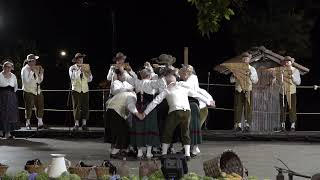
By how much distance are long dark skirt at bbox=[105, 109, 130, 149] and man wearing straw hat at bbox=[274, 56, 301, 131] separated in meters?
4.33

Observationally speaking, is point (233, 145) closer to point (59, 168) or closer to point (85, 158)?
point (85, 158)

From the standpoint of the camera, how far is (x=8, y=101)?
12703mm

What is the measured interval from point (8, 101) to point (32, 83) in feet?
2.48

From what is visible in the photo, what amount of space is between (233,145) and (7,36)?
10695mm

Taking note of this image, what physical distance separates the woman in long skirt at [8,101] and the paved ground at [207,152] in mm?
376

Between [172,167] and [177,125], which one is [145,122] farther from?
[172,167]

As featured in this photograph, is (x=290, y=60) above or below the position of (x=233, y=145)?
above

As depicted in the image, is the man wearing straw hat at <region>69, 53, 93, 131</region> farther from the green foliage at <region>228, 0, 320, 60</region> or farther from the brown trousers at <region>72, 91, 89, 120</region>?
the green foliage at <region>228, 0, 320, 60</region>

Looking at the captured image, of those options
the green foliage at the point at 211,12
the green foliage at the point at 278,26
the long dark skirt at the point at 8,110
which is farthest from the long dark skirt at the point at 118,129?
the green foliage at the point at 278,26

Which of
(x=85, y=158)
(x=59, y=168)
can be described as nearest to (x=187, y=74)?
(x=85, y=158)

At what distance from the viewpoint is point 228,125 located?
17125 millimetres

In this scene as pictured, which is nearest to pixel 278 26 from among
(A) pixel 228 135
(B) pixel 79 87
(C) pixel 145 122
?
(A) pixel 228 135

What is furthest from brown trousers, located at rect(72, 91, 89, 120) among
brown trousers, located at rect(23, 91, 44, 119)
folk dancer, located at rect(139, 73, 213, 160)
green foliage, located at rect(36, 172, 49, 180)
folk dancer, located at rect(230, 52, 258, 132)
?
green foliage, located at rect(36, 172, 49, 180)

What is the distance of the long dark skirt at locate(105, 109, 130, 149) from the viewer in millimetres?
9758
